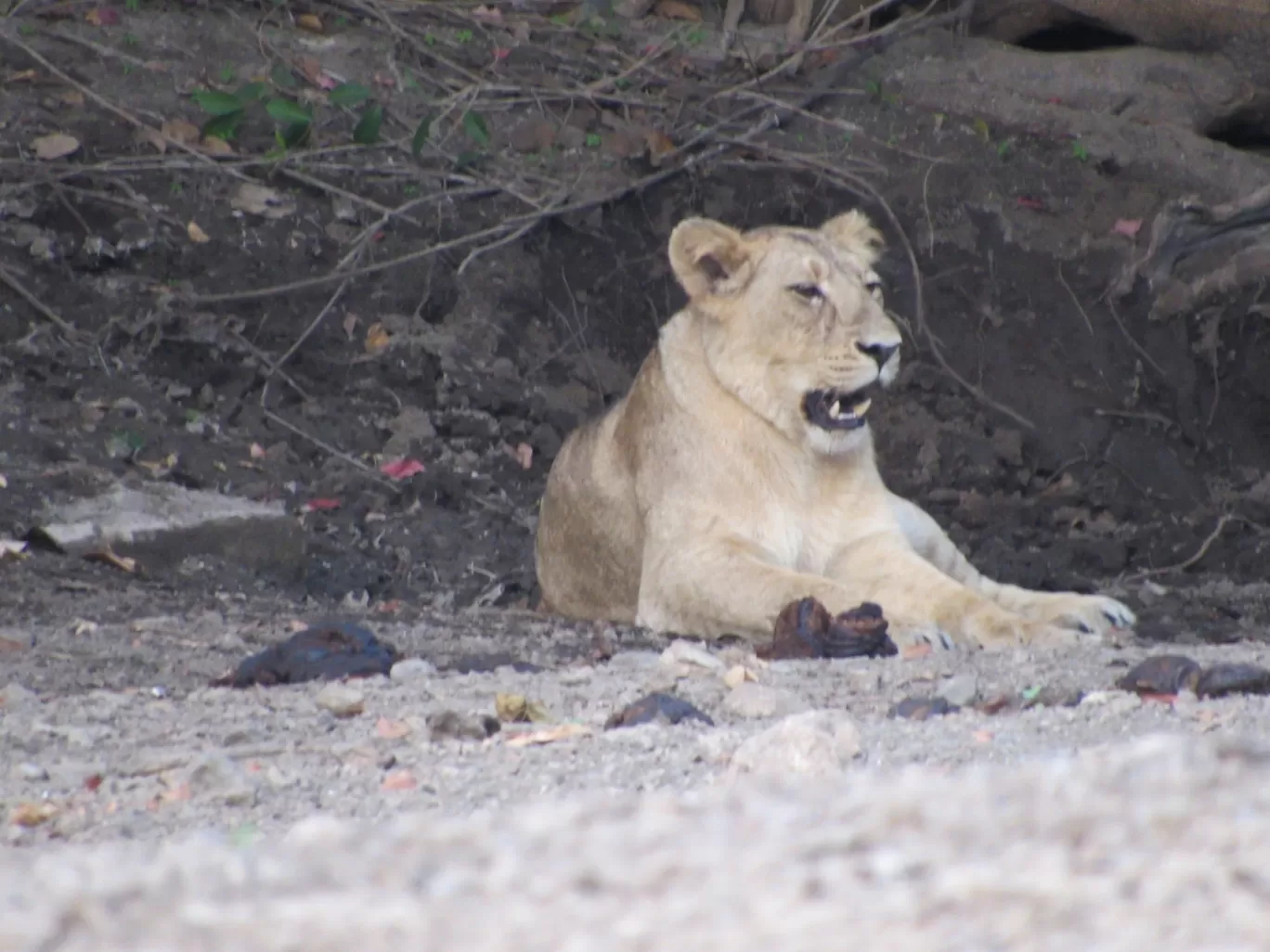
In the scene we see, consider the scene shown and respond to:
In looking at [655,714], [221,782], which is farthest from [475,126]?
[221,782]

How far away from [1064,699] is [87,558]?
3.82 meters

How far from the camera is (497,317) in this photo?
31.1ft

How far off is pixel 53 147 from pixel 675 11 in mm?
3917

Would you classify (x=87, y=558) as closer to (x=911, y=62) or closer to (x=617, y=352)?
(x=617, y=352)

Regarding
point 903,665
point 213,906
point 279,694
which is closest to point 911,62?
point 903,665

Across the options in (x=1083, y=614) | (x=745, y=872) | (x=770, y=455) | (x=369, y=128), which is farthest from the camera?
(x=369, y=128)

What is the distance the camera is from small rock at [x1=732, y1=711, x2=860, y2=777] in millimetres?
3053

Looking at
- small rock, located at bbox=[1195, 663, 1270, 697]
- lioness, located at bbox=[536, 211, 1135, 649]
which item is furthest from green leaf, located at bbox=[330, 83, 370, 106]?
small rock, located at bbox=[1195, 663, 1270, 697]

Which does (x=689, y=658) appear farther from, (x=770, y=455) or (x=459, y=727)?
(x=770, y=455)

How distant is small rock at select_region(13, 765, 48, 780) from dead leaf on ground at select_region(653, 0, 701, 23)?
862 cm

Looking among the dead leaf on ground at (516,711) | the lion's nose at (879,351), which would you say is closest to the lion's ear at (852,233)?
the lion's nose at (879,351)

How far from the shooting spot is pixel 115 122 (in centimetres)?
959

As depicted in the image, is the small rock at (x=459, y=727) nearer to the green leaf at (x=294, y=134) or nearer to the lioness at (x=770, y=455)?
the lioness at (x=770, y=455)

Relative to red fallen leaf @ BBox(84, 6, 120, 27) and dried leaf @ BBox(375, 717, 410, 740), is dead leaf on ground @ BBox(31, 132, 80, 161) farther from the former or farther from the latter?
dried leaf @ BBox(375, 717, 410, 740)
